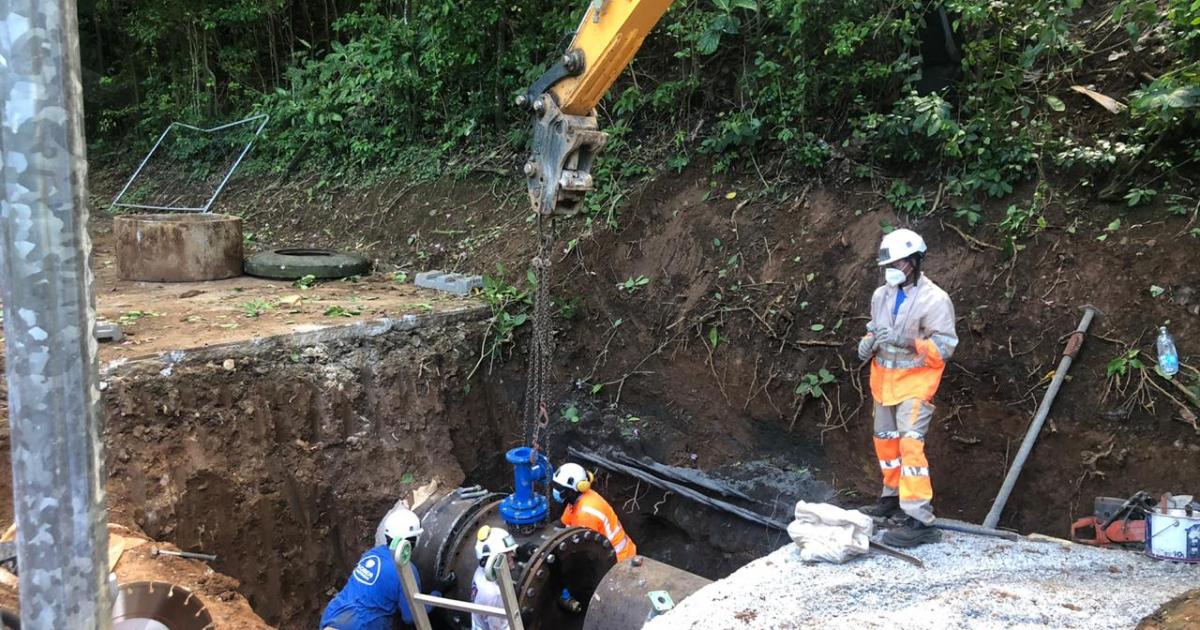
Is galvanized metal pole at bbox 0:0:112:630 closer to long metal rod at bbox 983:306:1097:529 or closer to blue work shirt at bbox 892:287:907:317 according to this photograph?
blue work shirt at bbox 892:287:907:317

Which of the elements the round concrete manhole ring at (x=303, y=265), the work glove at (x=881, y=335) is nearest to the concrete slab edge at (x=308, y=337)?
the round concrete manhole ring at (x=303, y=265)

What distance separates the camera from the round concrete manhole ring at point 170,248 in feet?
29.0

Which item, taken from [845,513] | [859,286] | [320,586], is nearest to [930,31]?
[859,286]

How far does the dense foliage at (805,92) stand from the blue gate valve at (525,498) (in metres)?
3.46

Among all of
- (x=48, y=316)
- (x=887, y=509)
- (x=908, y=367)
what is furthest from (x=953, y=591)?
(x=48, y=316)

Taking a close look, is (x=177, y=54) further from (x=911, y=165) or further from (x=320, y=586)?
(x=911, y=165)

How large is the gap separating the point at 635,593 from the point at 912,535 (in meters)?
1.65

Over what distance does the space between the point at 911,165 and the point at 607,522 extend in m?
4.09

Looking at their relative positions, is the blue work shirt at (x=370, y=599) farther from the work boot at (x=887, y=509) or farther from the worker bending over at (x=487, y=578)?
the work boot at (x=887, y=509)

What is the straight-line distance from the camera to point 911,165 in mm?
7449

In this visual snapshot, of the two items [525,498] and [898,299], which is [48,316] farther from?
[525,498]

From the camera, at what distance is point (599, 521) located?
6.04 meters

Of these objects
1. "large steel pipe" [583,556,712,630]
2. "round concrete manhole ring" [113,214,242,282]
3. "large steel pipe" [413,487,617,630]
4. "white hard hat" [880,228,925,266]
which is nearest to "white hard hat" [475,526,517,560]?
"large steel pipe" [413,487,617,630]

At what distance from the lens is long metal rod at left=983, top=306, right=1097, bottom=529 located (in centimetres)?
527
